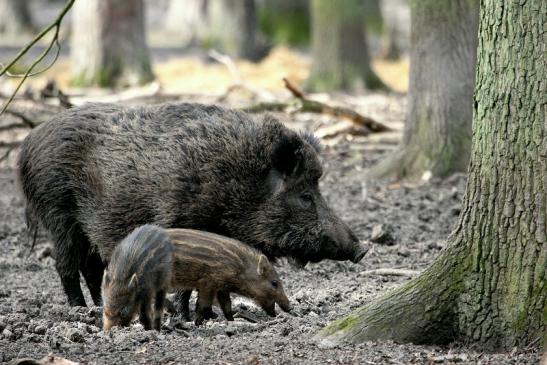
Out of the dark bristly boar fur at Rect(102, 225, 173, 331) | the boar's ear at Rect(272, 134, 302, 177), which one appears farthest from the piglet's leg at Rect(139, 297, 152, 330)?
the boar's ear at Rect(272, 134, 302, 177)

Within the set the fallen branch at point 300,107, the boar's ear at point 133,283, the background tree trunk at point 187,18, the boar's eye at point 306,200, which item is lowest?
the boar's ear at point 133,283

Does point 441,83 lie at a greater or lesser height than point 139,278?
greater

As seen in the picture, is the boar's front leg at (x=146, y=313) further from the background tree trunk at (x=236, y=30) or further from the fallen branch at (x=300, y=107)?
the background tree trunk at (x=236, y=30)

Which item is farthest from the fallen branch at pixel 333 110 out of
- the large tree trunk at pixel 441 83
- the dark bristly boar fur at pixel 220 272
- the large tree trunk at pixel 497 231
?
the large tree trunk at pixel 497 231

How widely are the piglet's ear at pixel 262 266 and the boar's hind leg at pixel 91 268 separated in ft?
5.05

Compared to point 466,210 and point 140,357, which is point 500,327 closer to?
point 466,210

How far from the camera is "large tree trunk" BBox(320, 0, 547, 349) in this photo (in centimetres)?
486

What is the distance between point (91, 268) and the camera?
7.41m

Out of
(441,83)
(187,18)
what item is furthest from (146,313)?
(187,18)

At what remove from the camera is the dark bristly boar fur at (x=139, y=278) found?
19.1 ft

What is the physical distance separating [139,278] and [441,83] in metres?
5.40

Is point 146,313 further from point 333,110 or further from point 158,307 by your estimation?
point 333,110

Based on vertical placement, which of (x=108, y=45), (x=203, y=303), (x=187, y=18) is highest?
(x=187, y=18)

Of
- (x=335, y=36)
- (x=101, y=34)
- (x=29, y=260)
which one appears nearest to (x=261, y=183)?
(x=29, y=260)
